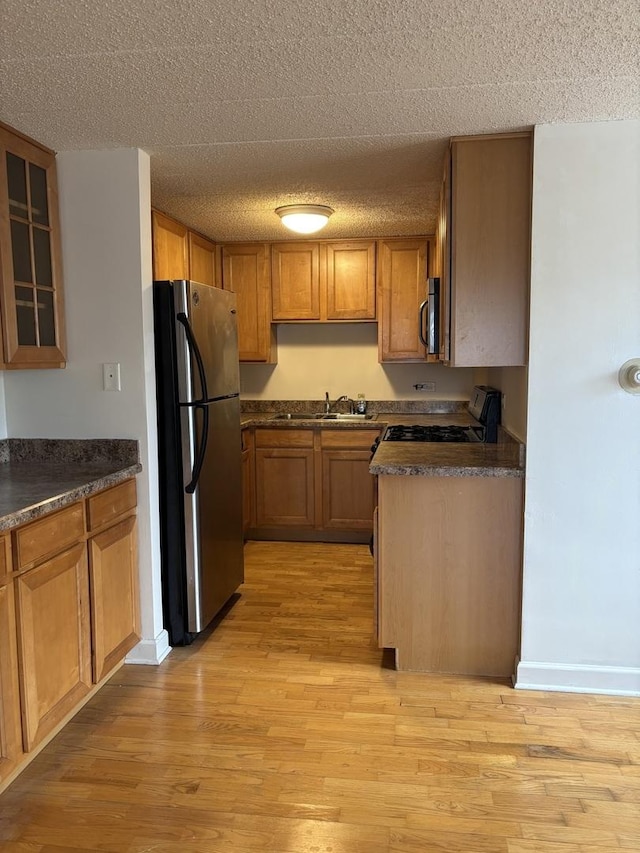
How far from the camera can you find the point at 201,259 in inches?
167

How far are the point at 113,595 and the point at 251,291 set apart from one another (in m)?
2.77

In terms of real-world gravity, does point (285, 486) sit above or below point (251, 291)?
below

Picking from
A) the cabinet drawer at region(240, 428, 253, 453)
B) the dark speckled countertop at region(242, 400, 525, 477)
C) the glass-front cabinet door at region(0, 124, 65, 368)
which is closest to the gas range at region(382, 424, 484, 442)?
the dark speckled countertop at region(242, 400, 525, 477)

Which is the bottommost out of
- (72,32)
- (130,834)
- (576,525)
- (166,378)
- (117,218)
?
(130,834)

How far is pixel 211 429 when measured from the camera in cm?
297

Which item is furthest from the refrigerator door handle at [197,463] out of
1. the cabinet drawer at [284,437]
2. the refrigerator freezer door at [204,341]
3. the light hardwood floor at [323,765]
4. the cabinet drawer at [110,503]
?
the cabinet drawer at [284,437]

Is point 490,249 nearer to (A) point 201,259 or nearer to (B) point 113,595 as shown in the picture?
(B) point 113,595

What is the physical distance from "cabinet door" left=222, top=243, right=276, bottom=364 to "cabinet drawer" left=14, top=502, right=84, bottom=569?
2.71 m

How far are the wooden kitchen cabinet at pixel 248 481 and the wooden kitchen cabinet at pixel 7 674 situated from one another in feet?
8.62

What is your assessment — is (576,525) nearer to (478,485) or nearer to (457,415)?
(478,485)

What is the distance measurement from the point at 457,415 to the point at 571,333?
237cm

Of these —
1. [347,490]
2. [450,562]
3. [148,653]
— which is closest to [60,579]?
[148,653]

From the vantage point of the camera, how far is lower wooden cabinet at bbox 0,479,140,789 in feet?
6.03

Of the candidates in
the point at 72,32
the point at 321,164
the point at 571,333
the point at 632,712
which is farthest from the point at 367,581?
the point at 72,32
